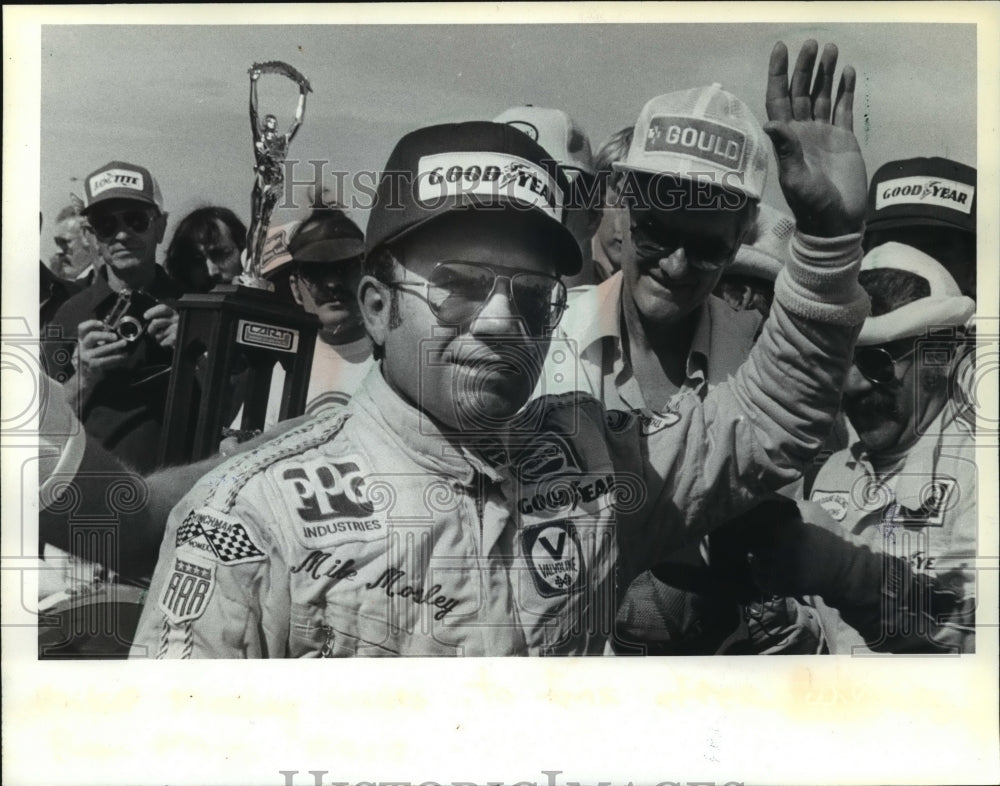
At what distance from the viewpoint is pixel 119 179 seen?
13.8ft

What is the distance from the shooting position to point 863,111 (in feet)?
14.2

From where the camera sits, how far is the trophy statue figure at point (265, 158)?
4203 mm

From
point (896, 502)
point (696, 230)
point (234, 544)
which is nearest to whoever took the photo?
point (234, 544)

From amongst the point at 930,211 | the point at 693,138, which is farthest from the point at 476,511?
the point at 930,211

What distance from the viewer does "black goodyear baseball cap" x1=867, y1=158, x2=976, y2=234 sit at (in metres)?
4.33

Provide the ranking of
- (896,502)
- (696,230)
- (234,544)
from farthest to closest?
1. (896,502)
2. (696,230)
3. (234,544)

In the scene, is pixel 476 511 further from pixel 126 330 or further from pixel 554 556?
pixel 126 330

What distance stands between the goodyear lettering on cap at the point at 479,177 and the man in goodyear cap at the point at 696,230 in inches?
13.5

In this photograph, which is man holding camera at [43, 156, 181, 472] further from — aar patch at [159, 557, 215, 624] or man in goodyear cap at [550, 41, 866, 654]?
man in goodyear cap at [550, 41, 866, 654]

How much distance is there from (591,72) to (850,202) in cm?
110

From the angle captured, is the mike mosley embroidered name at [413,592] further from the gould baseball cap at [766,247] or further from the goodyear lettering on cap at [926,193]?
the goodyear lettering on cap at [926,193]

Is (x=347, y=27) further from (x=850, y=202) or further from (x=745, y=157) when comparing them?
(x=850, y=202)

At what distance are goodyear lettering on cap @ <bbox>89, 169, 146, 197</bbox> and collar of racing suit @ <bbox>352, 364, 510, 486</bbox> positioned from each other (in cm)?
112

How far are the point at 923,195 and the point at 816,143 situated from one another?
0.47 m
